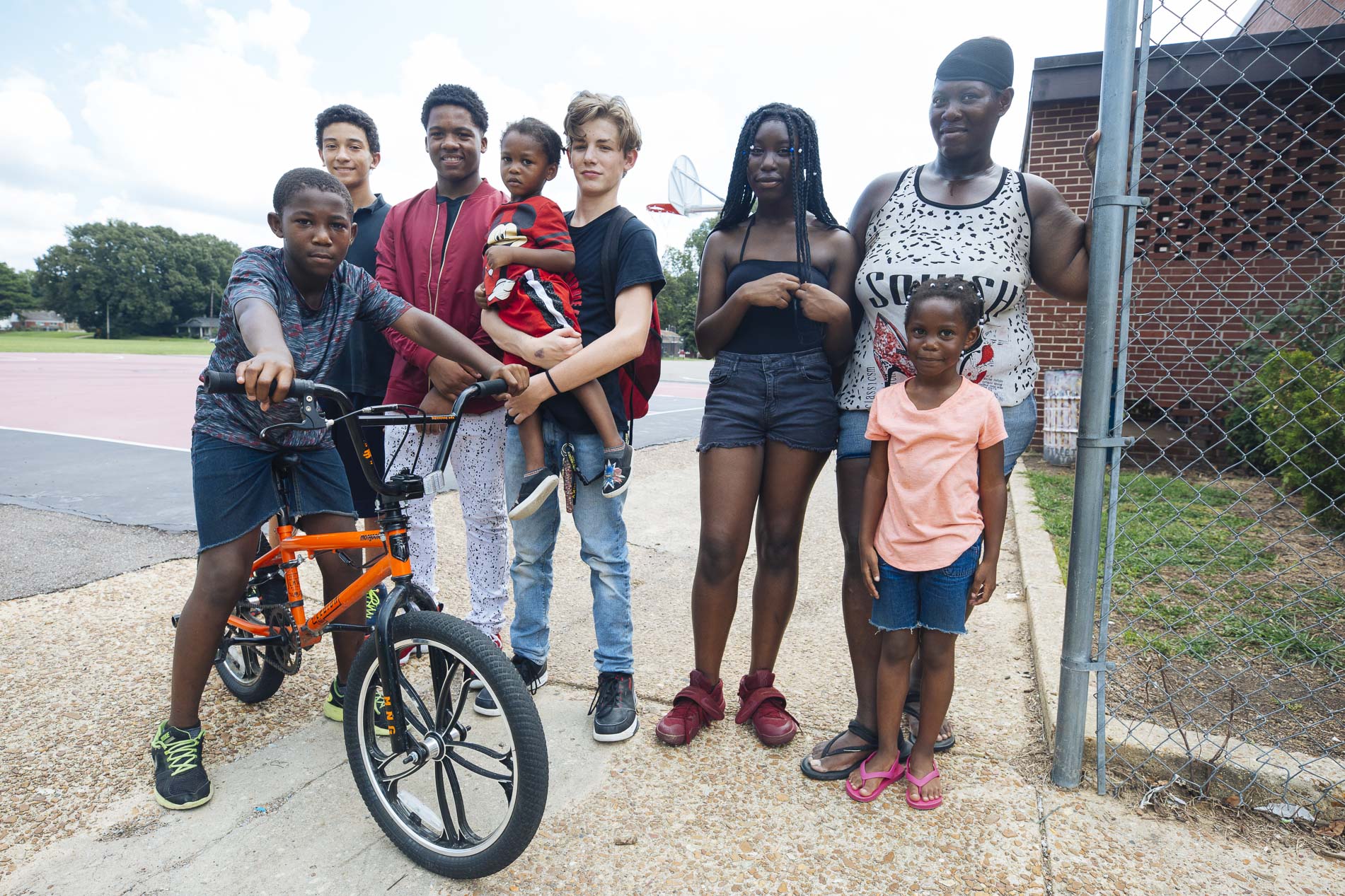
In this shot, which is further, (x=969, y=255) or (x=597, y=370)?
(x=597, y=370)

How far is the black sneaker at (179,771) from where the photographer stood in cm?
247

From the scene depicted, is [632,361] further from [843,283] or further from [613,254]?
[843,283]

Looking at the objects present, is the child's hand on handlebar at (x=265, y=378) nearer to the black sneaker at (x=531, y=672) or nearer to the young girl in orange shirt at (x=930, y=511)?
the black sneaker at (x=531, y=672)

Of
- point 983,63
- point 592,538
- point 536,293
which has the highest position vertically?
point 983,63

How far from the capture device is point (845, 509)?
107 inches

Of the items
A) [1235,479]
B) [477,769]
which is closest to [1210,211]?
[1235,479]

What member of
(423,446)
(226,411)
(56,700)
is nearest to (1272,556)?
(423,446)

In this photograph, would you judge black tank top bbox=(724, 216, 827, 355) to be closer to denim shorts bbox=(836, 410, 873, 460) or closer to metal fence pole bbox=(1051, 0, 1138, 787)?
denim shorts bbox=(836, 410, 873, 460)

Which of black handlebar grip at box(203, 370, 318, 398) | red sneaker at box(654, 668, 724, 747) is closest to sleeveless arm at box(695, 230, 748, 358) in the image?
red sneaker at box(654, 668, 724, 747)

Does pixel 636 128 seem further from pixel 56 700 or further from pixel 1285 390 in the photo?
pixel 1285 390

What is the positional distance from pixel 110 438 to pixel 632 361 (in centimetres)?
986

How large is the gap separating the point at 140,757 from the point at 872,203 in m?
3.21

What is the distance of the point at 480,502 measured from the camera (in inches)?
128

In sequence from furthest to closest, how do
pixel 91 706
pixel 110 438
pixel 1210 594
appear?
pixel 110 438, pixel 1210 594, pixel 91 706
